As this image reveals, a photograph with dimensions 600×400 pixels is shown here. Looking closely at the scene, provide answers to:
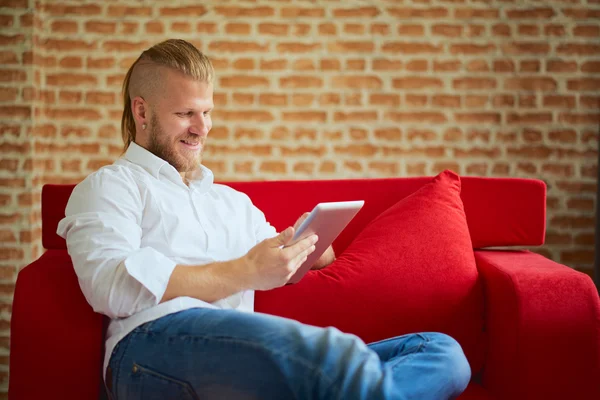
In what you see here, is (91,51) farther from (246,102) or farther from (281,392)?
(281,392)

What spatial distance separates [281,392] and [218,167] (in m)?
1.87

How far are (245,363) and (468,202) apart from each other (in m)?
1.05

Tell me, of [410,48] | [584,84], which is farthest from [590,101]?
[410,48]

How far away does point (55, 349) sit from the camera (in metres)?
1.27

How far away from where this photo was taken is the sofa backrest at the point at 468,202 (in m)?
1.87

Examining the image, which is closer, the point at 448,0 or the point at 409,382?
the point at 409,382

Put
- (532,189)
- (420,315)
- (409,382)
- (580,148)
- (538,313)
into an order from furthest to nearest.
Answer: (580,148)
(532,189)
(420,315)
(538,313)
(409,382)

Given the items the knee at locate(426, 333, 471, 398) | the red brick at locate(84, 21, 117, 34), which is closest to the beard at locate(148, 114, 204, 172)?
the knee at locate(426, 333, 471, 398)

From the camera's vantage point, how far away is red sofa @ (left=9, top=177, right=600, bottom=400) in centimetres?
128

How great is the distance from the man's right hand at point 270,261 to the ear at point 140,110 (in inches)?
20.5

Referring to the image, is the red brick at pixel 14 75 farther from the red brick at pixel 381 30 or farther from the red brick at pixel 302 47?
the red brick at pixel 381 30

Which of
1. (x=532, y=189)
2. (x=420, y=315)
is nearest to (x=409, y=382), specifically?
(x=420, y=315)

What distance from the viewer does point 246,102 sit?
2.84 meters

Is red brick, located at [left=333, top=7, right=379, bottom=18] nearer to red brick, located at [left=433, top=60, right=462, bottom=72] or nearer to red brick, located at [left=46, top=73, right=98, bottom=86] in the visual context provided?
red brick, located at [left=433, top=60, right=462, bottom=72]
